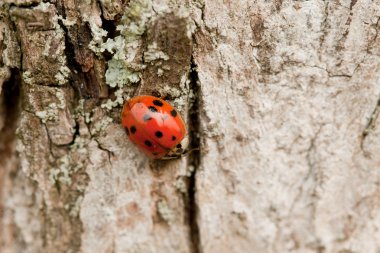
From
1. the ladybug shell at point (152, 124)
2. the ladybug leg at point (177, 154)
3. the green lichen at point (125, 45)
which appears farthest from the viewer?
the ladybug leg at point (177, 154)

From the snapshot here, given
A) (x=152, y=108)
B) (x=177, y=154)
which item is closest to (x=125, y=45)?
(x=152, y=108)

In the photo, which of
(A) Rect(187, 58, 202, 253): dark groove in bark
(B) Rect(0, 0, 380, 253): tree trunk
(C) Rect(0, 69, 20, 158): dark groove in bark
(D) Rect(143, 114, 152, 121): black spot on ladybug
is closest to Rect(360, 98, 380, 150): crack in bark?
(B) Rect(0, 0, 380, 253): tree trunk

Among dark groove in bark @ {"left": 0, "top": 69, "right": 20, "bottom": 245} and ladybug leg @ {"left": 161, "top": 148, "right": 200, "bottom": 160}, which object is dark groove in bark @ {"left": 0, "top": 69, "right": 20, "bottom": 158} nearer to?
dark groove in bark @ {"left": 0, "top": 69, "right": 20, "bottom": 245}

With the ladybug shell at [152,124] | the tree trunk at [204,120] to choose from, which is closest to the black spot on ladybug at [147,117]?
the ladybug shell at [152,124]

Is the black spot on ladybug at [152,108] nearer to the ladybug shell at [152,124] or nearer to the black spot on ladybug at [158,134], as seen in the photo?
the ladybug shell at [152,124]

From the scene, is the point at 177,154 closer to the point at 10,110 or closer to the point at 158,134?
the point at 158,134

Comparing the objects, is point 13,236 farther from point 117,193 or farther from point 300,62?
point 300,62

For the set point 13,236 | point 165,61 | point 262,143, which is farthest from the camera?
point 13,236

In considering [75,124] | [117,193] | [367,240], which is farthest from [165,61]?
[367,240]
